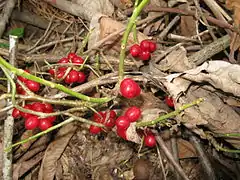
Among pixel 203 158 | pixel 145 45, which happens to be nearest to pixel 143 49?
pixel 145 45

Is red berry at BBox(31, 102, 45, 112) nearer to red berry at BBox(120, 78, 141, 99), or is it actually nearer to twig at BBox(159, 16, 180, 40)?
red berry at BBox(120, 78, 141, 99)

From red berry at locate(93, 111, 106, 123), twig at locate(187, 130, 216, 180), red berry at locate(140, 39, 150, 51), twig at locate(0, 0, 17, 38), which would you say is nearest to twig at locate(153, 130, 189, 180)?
twig at locate(187, 130, 216, 180)

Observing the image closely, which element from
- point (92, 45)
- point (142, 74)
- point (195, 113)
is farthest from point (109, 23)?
point (195, 113)

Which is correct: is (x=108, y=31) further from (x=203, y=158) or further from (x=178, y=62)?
(x=203, y=158)

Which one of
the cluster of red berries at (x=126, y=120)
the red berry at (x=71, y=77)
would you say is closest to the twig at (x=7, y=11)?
the red berry at (x=71, y=77)

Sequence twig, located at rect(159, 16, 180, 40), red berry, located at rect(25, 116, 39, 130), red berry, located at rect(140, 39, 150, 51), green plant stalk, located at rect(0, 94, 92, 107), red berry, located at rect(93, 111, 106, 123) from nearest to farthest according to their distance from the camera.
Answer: green plant stalk, located at rect(0, 94, 92, 107)
red berry, located at rect(25, 116, 39, 130)
red berry, located at rect(93, 111, 106, 123)
red berry, located at rect(140, 39, 150, 51)
twig, located at rect(159, 16, 180, 40)

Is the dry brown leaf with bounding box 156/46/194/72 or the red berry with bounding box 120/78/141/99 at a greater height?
the dry brown leaf with bounding box 156/46/194/72

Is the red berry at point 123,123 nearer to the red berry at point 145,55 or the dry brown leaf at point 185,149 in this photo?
the red berry at point 145,55

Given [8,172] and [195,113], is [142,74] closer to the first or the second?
[195,113]
